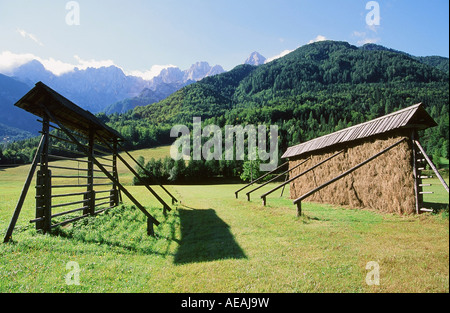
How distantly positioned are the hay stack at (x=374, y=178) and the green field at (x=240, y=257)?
137 centimetres

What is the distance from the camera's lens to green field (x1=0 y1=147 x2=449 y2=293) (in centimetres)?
397

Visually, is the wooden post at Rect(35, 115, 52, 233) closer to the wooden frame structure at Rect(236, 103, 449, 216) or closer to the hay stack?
the wooden frame structure at Rect(236, 103, 449, 216)

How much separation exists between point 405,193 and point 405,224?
95.2 inches

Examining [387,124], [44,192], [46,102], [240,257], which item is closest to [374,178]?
[387,124]

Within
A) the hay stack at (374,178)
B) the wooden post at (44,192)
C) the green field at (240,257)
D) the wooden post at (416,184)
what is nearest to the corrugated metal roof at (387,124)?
the hay stack at (374,178)

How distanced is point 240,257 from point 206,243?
1.76m

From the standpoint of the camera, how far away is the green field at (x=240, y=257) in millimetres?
3969

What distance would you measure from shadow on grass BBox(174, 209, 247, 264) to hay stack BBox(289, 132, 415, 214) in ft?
25.1

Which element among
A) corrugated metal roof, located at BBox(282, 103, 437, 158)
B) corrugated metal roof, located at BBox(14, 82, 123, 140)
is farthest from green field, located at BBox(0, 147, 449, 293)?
corrugated metal roof, located at BBox(14, 82, 123, 140)

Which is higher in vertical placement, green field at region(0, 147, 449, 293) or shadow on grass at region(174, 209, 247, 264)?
green field at region(0, 147, 449, 293)

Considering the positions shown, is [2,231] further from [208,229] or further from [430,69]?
[430,69]

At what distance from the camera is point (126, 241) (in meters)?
7.00

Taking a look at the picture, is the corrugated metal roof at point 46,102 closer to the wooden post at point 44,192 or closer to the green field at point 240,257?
the wooden post at point 44,192
